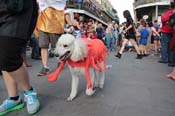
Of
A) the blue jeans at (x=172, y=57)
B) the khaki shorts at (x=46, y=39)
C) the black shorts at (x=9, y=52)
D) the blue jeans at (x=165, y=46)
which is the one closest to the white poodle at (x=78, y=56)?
the black shorts at (x=9, y=52)

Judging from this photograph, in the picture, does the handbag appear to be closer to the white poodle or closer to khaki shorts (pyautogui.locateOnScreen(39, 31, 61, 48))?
the white poodle

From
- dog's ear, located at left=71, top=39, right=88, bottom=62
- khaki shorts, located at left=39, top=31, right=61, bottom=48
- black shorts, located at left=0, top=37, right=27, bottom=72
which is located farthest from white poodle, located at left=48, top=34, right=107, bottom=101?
khaki shorts, located at left=39, top=31, right=61, bottom=48

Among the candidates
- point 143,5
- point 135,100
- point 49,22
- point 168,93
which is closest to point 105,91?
point 135,100

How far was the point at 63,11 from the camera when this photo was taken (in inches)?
260

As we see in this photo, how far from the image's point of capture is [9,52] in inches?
144

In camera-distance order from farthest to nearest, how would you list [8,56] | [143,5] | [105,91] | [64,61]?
[143,5]
[105,91]
[64,61]
[8,56]

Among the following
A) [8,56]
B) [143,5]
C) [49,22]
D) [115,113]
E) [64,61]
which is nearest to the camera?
[8,56]

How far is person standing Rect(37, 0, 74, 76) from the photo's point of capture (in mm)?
6473

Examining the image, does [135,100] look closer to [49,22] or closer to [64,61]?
[64,61]

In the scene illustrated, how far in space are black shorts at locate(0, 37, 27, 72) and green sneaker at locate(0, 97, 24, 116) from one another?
58cm

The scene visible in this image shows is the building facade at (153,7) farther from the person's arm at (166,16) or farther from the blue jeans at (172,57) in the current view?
the blue jeans at (172,57)

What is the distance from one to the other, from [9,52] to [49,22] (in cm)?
290

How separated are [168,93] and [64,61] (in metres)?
1.93

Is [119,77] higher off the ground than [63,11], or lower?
lower
